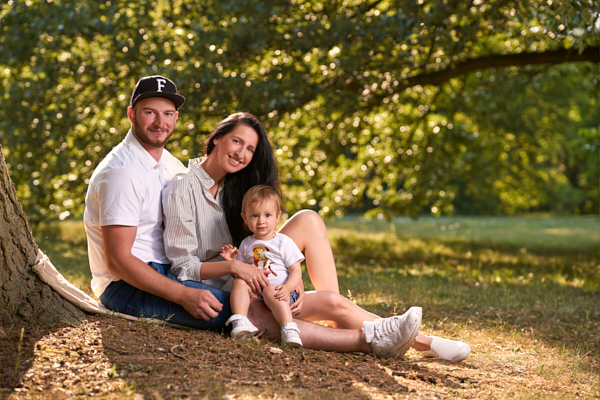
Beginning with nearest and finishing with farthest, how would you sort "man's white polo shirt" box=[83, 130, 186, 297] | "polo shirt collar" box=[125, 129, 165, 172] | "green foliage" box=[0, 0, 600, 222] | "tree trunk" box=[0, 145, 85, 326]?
"tree trunk" box=[0, 145, 85, 326] < "man's white polo shirt" box=[83, 130, 186, 297] < "polo shirt collar" box=[125, 129, 165, 172] < "green foliage" box=[0, 0, 600, 222]

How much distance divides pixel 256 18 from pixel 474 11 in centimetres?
312

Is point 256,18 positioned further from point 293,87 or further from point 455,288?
point 455,288

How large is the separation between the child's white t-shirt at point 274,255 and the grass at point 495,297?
137cm

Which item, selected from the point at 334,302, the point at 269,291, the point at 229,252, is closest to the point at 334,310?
the point at 334,302

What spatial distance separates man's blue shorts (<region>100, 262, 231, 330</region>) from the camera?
360cm

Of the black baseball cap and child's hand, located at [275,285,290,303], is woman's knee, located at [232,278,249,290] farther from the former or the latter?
the black baseball cap

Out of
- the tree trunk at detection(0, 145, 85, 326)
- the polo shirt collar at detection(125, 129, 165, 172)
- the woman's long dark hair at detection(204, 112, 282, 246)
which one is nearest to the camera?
the tree trunk at detection(0, 145, 85, 326)

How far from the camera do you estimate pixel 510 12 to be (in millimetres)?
7664

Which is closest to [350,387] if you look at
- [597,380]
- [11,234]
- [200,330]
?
[200,330]

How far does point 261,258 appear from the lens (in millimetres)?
3729

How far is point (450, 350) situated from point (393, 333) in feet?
1.50

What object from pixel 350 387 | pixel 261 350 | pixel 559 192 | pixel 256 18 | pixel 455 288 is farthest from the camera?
pixel 559 192

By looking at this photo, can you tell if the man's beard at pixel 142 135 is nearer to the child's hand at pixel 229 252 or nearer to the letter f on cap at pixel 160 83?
the letter f on cap at pixel 160 83

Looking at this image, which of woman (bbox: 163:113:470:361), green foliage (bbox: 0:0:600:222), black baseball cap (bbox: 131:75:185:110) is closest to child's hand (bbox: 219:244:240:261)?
woman (bbox: 163:113:470:361)
